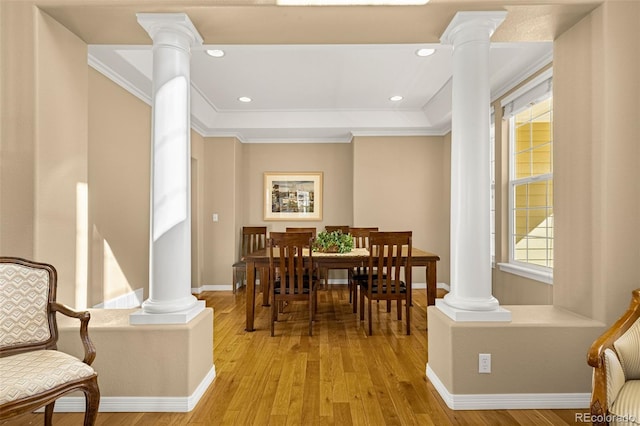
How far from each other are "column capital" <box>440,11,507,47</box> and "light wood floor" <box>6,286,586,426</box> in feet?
7.44

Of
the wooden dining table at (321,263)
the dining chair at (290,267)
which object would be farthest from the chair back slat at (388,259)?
the dining chair at (290,267)

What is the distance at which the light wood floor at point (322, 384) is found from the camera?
2.00 metres

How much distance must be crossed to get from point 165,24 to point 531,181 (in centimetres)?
356

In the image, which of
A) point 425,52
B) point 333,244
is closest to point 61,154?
point 333,244

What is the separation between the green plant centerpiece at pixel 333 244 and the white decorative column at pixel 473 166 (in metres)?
1.80

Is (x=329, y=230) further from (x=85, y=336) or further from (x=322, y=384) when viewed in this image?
(x=85, y=336)

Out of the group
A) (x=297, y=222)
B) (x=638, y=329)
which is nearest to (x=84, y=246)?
(x=638, y=329)

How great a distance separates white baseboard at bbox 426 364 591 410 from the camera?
210 centimetres

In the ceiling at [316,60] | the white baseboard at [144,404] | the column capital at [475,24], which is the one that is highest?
the ceiling at [316,60]

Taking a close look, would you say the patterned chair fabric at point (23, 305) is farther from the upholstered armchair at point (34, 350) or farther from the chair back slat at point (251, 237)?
A: the chair back slat at point (251, 237)

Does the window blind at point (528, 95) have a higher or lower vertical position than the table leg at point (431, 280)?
higher

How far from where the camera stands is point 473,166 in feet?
7.20

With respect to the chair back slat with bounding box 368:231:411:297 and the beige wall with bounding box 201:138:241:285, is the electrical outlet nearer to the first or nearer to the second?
the chair back slat with bounding box 368:231:411:297

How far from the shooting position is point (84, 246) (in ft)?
8.04
